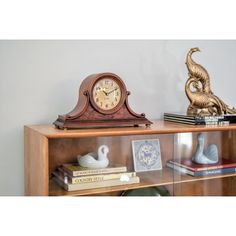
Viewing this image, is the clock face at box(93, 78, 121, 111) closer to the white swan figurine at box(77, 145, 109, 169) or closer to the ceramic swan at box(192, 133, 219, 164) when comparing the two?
the white swan figurine at box(77, 145, 109, 169)

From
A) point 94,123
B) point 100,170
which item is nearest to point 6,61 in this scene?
point 94,123

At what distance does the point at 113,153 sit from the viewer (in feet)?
4.31

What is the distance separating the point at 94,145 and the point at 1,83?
19.7 inches

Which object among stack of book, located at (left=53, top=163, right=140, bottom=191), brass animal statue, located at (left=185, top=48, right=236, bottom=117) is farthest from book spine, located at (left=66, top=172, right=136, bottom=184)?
brass animal statue, located at (left=185, top=48, right=236, bottom=117)

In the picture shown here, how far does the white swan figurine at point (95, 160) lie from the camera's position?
51.3 inches

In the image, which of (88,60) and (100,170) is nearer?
(100,170)

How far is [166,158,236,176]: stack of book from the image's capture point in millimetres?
1421

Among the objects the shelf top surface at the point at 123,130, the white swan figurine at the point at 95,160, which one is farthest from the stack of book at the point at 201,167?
the white swan figurine at the point at 95,160

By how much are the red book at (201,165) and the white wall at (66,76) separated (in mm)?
351

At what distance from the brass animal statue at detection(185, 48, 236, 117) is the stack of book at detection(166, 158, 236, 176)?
232 mm

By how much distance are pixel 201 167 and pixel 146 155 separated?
0.25 m
